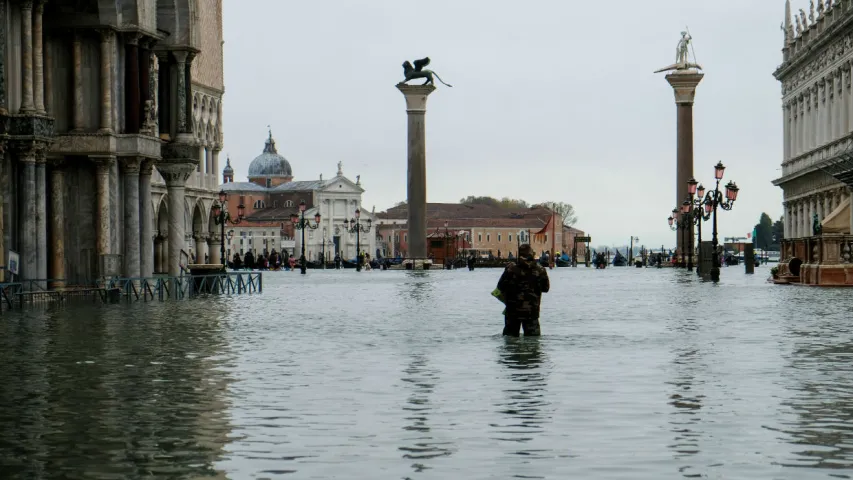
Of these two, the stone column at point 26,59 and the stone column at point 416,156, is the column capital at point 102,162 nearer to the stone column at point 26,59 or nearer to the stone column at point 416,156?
the stone column at point 26,59

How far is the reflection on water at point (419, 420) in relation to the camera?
10930 millimetres

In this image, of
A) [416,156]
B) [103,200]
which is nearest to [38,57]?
[103,200]

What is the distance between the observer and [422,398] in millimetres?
14844

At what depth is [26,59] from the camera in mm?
37625

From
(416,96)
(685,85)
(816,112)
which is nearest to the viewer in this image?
(816,112)

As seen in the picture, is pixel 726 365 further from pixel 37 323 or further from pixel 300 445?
pixel 37 323

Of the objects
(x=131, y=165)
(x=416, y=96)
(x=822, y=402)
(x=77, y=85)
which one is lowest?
(x=822, y=402)

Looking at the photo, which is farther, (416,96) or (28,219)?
(416,96)

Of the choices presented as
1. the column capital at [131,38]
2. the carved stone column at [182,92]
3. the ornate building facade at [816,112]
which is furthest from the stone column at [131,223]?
the ornate building facade at [816,112]

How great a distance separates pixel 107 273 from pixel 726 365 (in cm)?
2467

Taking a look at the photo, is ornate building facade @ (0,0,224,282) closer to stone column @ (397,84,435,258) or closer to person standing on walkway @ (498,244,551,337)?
person standing on walkway @ (498,244,551,337)

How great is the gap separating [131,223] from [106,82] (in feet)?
13.5

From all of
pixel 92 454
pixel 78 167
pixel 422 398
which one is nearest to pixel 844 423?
pixel 422 398

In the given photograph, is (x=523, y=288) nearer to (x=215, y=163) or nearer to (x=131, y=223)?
(x=131, y=223)
